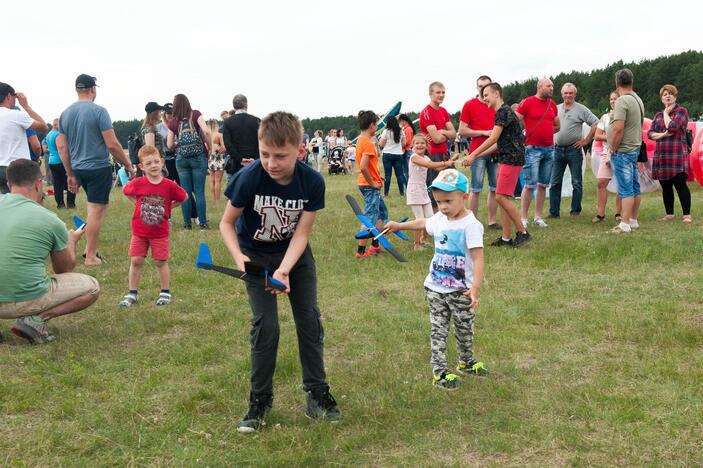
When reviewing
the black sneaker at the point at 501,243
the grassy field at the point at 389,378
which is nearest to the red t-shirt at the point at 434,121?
the black sneaker at the point at 501,243

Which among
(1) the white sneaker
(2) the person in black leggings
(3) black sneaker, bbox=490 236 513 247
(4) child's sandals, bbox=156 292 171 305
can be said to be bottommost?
(4) child's sandals, bbox=156 292 171 305

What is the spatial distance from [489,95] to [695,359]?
16.5 feet

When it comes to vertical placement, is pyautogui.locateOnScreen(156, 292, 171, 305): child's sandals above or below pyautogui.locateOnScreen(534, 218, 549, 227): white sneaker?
below

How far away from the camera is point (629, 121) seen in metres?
9.18

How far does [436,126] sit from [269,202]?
6201mm

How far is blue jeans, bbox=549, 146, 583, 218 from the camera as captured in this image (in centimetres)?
1066

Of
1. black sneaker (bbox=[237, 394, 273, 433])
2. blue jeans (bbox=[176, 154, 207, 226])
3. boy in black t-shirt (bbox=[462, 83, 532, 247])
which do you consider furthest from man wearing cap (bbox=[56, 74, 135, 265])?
black sneaker (bbox=[237, 394, 273, 433])

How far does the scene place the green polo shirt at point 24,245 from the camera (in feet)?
17.5

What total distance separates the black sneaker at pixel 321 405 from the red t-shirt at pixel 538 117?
272 inches

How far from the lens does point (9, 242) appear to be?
5.34 meters

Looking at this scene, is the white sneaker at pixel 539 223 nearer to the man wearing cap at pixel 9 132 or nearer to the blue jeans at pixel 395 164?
the blue jeans at pixel 395 164

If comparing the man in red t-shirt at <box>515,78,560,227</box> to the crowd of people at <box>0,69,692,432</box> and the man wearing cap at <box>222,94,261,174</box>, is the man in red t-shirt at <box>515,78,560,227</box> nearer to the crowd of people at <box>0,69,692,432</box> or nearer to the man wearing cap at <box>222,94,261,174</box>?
the crowd of people at <box>0,69,692,432</box>

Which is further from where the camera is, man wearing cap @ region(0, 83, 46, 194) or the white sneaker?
the white sneaker

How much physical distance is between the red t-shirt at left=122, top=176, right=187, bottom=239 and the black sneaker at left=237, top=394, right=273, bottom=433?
3.06 meters
